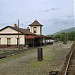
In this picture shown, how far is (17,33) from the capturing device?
210 ft

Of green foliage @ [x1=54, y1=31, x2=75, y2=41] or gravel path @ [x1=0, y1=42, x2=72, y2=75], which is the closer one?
gravel path @ [x1=0, y1=42, x2=72, y2=75]

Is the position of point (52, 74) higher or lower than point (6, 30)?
lower

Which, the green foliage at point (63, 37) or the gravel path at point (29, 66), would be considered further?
the green foliage at point (63, 37)

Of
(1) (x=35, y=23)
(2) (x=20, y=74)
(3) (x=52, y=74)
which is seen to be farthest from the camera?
(1) (x=35, y=23)

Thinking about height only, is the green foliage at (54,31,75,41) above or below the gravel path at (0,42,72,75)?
above

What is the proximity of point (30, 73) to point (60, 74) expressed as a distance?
198cm

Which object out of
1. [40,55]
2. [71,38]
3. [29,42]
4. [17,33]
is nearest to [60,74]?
[40,55]

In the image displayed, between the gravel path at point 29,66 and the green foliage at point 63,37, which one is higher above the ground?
the green foliage at point 63,37

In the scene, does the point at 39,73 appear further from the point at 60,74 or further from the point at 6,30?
the point at 6,30

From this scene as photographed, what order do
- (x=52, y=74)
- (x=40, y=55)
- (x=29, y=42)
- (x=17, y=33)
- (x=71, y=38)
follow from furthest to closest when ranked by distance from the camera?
(x=71, y=38) < (x=29, y=42) < (x=17, y=33) < (x=40, y=55) < (x=52, y=74)

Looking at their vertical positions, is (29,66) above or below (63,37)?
below

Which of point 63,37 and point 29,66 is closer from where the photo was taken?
point 29,66

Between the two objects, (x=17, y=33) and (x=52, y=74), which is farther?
(x=17, y=33)

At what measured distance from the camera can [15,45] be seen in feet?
212
